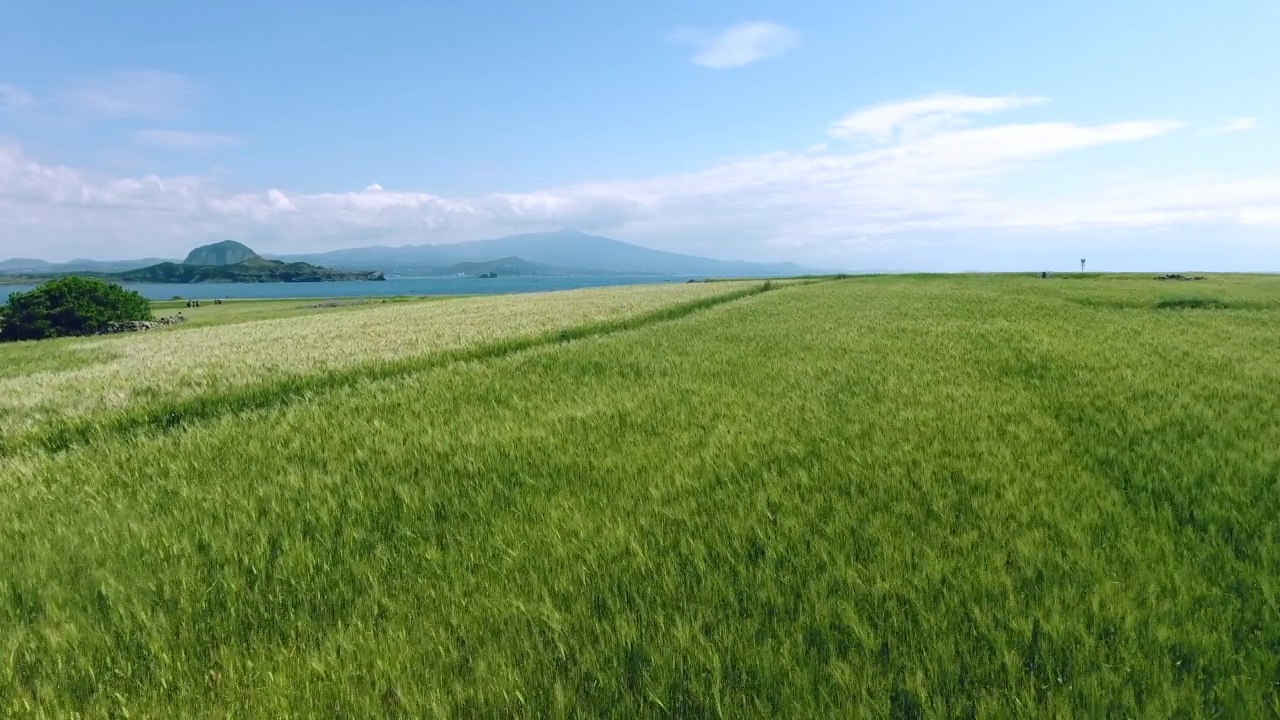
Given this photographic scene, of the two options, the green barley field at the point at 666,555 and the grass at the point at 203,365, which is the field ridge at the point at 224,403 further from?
the grass at the point at 203,365

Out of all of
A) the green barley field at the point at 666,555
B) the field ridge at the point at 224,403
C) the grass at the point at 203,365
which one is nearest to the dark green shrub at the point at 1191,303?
the green barley field at the point at 666,555

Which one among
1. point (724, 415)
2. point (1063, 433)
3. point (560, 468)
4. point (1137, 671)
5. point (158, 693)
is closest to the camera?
point (1137, 671)

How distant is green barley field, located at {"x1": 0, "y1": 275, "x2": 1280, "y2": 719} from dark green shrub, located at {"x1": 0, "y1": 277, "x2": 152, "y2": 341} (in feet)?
180

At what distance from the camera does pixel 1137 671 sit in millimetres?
2275

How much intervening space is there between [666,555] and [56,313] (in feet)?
214

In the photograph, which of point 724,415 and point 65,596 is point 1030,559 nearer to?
point 724,415

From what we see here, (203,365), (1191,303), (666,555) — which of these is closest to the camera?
(666,555)

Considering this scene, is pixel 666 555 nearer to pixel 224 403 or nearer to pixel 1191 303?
pixel 224 403

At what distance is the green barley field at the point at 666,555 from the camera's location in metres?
2.35

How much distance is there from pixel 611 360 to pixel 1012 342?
840 cm

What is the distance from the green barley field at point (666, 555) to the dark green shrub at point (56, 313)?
54.7m

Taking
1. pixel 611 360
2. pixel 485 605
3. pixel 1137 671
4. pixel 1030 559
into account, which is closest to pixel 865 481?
pixel 1030 559

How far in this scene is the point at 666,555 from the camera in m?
3.44

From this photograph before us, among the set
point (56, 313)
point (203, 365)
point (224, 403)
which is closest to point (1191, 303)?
point (224, 403)
